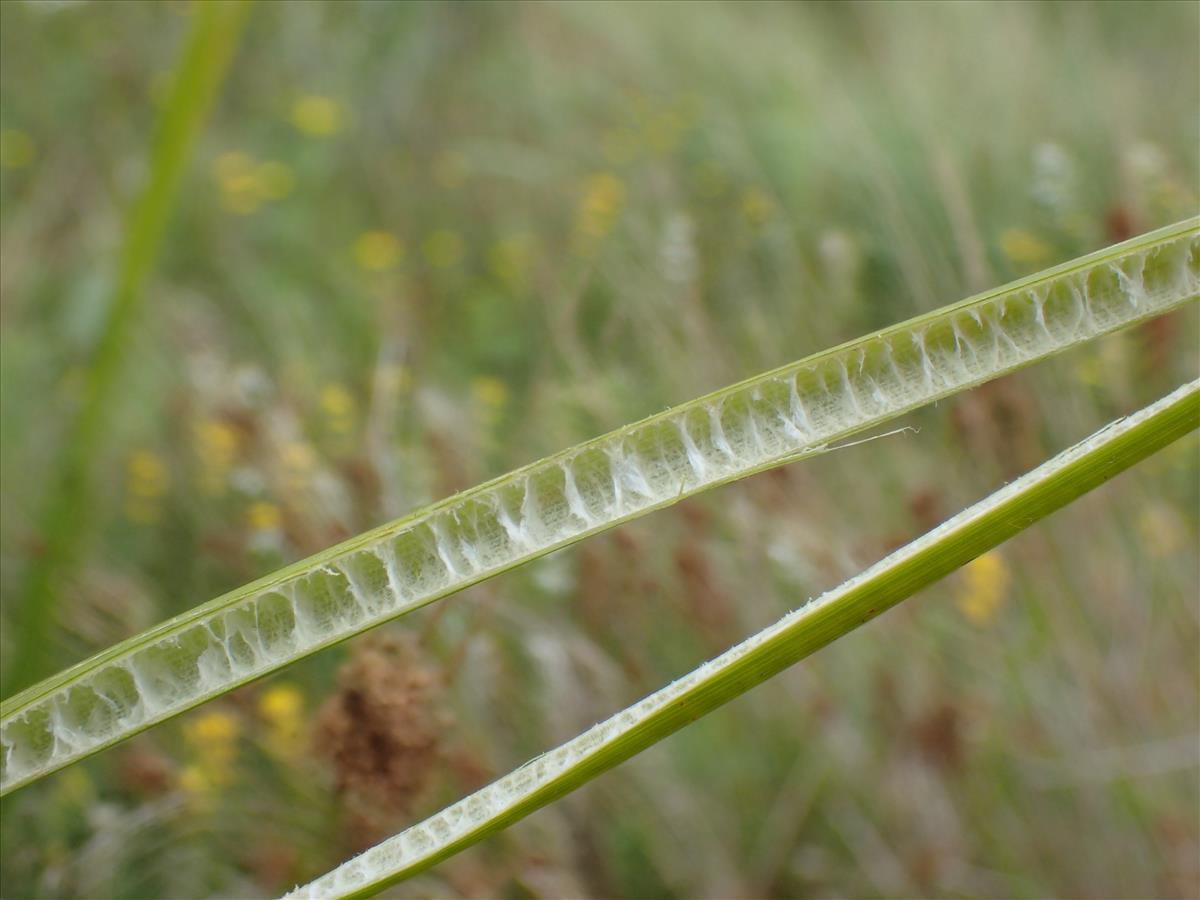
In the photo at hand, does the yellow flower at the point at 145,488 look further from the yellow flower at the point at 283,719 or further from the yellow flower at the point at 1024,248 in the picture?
the yellow flower at the point at 1024,248

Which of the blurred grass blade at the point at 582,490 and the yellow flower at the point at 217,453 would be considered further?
the yellow flower at the point at 217,453

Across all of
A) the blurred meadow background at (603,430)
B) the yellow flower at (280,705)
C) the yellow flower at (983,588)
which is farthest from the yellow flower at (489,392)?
the yellow flower at (983,588)

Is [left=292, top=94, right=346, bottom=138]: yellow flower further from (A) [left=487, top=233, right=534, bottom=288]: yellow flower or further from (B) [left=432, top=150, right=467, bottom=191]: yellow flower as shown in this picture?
(A) [left=487, top=233, right=534, bottom=288]: yellow flower

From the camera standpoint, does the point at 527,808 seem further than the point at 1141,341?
No

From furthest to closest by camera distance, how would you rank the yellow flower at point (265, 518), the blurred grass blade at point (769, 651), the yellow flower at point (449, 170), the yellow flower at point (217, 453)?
the yellow flower at point (449, 170), the yellow flower at point (217, 453), the yellow flower at point (265, 518), the blurred grass blade at point (769, 651)

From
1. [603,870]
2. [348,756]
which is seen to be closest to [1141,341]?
[603,870]

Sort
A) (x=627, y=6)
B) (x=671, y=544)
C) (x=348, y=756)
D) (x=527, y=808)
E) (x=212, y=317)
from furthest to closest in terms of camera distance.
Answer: (x=627, y=6) < (x=212, y=317) < (x=671, y=544) < (x=348, y=756) < (x=527, y=808)

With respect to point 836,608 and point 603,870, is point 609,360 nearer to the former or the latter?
point 603,870
